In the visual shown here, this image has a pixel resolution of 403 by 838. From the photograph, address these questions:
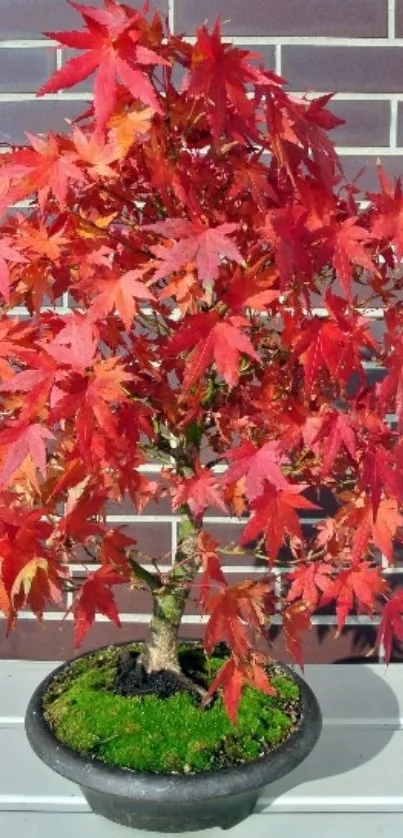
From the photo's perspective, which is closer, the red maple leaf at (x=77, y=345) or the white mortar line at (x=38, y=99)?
the red maple leaf at (x=77, y=345)

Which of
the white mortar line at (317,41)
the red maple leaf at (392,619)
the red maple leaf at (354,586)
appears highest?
the white mortar line at (317,41)

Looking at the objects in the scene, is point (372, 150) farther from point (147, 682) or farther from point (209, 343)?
point (147, 682)

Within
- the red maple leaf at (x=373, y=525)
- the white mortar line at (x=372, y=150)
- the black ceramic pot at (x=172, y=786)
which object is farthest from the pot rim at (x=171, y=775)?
the white mortar line at (x=372, y=150)

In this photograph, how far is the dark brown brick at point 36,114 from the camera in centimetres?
147

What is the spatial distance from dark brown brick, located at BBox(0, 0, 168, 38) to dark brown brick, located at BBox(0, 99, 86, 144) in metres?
0.11

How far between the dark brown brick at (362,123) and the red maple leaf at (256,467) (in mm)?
826

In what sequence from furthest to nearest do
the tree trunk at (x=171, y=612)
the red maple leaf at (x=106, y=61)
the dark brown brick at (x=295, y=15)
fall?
the dark brown brick at (x=295, y=15), the tree trunk at (x=171, y=612), the red maple leaf at (x=106, y=61)

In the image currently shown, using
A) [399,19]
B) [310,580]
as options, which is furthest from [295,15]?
[310,580]

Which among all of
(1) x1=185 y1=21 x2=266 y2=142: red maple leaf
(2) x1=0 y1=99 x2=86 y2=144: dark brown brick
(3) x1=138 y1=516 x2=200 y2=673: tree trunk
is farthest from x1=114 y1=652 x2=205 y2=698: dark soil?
(2) x1=0 y1=99 x2=86 y2=144: dark brown brick

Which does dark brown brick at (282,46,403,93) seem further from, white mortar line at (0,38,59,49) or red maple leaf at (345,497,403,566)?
red maple leaf at (345,497,403,566)

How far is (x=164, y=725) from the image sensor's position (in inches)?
41.8

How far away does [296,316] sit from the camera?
87 centimetres

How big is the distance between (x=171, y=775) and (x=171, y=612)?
25 cm

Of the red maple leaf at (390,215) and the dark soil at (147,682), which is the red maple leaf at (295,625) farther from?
the red maple leaf at (390,215)
